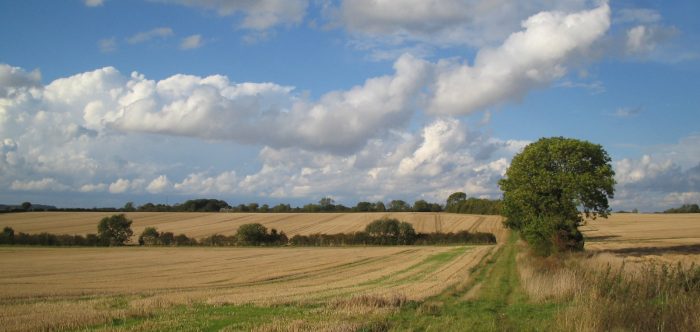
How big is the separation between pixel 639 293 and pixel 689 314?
2480 mm

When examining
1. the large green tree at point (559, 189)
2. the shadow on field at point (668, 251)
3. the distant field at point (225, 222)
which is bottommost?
the shadow on field at point (668, 251)

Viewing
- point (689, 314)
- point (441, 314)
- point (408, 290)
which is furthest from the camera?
point (408, 290)

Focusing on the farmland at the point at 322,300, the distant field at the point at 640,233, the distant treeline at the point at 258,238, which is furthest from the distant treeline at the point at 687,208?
the farmland at the point at 322,300

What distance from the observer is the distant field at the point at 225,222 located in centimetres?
10100

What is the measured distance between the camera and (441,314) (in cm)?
1692

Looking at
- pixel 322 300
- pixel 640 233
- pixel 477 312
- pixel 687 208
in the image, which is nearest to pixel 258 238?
pixel 640 233

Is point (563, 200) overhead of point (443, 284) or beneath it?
overhead

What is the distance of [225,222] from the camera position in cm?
11794

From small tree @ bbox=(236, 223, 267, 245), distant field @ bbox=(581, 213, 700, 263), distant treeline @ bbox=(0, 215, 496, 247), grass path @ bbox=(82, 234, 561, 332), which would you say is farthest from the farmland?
distant treeline @ bbox=(0, 215, 496, 247)

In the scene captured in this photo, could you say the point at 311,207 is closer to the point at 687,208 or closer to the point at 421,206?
the point at 421,206

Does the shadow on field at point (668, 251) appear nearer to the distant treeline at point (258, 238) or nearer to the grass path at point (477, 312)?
the grass path at point (477, 312)

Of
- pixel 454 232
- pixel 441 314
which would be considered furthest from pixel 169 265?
pixel 454 232

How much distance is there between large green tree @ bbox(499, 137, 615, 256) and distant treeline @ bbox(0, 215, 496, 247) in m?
43.5

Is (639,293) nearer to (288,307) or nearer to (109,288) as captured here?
(288,307)
